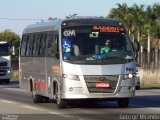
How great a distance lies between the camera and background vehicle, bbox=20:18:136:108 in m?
20.3

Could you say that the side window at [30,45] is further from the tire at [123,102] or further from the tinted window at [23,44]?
the tire at [123,102]

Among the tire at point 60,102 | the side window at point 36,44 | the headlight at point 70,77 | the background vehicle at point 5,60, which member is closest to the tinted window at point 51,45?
the headlight at point 70,77

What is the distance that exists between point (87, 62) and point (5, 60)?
32.1 metres

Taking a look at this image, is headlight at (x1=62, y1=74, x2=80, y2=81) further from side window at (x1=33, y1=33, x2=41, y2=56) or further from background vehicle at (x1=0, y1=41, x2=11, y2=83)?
background vehicle at (x1=0, y1=41, x2=11, y2=83)

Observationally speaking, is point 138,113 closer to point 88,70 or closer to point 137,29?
point 88,70

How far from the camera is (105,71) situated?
20359mm

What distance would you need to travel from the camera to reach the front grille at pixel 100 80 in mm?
20266

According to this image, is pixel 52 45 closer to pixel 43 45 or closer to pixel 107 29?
pixel 43 45

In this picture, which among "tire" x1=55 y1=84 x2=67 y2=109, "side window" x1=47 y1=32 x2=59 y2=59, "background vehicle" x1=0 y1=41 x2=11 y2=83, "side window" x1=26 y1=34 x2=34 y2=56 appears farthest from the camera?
"background vehicle" x1=0 y1=41 x2=11 y2=83

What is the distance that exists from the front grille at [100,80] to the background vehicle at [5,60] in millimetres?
31425

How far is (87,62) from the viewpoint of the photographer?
20.5 m

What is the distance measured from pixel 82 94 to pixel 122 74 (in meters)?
1.44

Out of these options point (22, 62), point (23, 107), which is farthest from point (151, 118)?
point (22, 62)

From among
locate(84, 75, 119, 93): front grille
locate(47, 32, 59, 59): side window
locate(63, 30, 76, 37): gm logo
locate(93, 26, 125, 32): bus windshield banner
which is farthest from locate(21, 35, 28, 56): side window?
locate(84, 75, 119, 93): front grille
